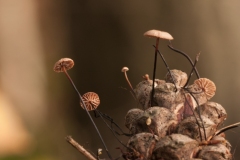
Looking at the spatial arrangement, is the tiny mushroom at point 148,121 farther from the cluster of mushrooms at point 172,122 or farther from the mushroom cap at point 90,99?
the mushroom cap at point 90,99

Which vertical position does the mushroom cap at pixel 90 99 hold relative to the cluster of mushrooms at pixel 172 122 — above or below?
Answer: above

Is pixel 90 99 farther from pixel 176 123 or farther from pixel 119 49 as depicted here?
pixel 119 49

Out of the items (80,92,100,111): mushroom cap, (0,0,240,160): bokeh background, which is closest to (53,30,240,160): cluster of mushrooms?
(80,92,100,111): mushroom cap

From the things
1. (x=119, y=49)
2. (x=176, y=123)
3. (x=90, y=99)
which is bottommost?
(x=176, y=123)

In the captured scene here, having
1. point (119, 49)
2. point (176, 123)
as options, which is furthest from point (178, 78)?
point (119, 49)

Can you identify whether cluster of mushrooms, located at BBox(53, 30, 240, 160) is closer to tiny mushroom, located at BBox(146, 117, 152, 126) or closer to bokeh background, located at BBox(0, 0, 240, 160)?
tiny mushroom, located at BBox(146, 117, 152, 126)

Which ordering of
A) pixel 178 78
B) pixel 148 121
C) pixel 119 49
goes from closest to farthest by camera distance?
pixel 148 121, pixel 178 78, pixel 119 49

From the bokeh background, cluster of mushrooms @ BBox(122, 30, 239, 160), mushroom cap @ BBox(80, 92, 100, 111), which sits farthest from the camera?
the bokeh background

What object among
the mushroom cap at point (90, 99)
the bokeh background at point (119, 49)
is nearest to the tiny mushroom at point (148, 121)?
the mushroom cap at point (90, 99)
